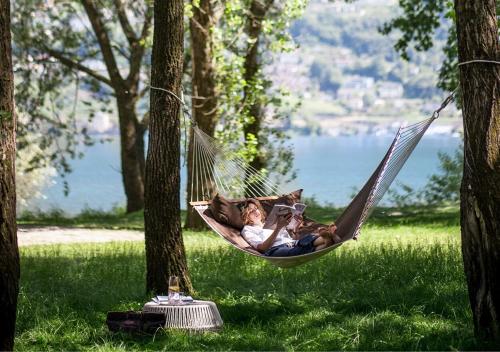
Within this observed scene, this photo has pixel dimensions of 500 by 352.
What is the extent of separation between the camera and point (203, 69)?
10.9m

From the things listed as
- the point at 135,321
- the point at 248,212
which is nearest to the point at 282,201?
the point at 248,212

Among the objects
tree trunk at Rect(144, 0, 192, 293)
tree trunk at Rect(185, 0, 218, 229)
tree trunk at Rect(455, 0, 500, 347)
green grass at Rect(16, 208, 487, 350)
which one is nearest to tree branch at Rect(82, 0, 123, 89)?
tree trunk at Rect(185, 0, 218, 229)

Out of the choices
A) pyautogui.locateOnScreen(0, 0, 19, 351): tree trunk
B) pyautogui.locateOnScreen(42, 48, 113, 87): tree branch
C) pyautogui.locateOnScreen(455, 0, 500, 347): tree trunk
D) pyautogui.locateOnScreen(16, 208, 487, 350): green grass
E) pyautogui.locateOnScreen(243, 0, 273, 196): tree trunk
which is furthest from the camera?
pyautogui.locateOnScreen(42, 48, 113, 87): tree branch

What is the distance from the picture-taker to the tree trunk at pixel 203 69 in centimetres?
1071

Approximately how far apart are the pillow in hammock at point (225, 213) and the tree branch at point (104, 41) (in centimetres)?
885

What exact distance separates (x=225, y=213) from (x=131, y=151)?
31.7ft

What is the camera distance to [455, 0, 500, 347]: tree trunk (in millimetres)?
4414

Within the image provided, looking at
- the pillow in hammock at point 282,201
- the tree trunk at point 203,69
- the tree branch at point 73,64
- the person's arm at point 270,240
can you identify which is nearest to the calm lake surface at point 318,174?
the tree branch at point 73,64

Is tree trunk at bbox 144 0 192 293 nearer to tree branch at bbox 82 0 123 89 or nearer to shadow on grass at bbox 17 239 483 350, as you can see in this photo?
shadow on grass at bbox 17 239 483 350

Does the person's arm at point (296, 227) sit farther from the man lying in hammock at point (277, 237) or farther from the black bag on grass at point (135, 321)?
the black bag on grass at point (135, 321)

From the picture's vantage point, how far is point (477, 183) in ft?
14.6

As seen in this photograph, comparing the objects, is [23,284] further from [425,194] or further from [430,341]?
[425,194]

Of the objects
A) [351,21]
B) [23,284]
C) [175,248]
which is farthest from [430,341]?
[351,21]

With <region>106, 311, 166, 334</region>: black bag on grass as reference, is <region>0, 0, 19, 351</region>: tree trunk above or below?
above
